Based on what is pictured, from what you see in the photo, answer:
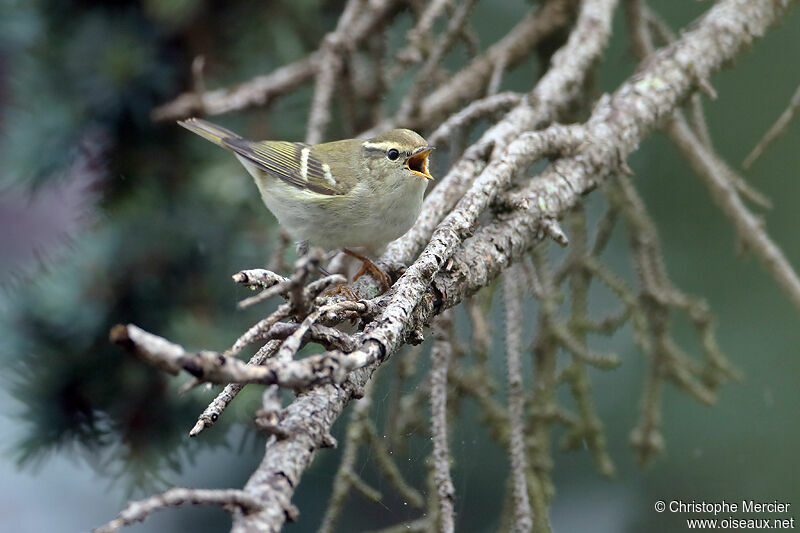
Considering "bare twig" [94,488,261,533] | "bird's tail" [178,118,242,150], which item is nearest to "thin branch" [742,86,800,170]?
"bird's tail" [178,118,242,150]

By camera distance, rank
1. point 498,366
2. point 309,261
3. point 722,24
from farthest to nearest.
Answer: point 498,366 → point 722,24 → point 309,261

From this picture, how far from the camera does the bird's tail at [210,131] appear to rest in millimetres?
2068

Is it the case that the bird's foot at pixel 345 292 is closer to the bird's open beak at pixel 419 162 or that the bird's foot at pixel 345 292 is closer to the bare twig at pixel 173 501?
the bird's open beak at pixel 419 162

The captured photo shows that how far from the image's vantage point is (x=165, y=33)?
213 centimetres

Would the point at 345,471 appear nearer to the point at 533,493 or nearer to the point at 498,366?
the point at 533,493

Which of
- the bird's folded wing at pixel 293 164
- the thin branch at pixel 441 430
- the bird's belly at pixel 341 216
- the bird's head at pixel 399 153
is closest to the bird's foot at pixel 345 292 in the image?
the thin branch at pixel 441 430

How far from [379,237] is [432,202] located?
0.30m

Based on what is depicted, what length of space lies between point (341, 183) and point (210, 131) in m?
0.45

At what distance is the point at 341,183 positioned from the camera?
2.32m

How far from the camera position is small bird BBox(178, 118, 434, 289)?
6.90ft

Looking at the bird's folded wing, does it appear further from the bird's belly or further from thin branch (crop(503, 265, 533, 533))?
thin branch (crop(503, 265, 533, 533))

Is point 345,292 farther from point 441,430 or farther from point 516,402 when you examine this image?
point 516,402

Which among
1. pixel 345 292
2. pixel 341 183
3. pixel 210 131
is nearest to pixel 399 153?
pixel 341 183

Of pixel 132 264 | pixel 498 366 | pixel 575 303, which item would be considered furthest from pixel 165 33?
pixel 498 366
